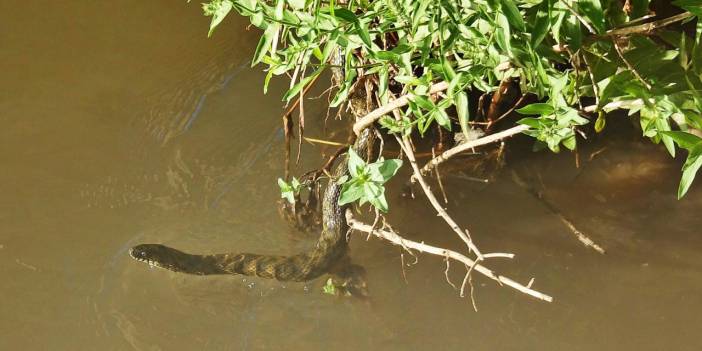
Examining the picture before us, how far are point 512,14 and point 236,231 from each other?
194cm

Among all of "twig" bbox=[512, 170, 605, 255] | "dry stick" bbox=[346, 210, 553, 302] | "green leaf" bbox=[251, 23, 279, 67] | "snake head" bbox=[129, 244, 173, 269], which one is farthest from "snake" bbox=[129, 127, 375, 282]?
"green leaf" bbox=[251, 23, 279, 67]

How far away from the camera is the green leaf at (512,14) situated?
1.51 meters

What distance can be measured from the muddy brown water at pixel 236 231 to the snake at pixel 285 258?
52 millimetres

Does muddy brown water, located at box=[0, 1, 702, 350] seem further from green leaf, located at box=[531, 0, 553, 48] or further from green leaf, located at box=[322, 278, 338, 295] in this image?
green leaf, located at box=[531, 0, 553, 48]

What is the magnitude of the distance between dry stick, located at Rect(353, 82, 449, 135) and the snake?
0.80 feet

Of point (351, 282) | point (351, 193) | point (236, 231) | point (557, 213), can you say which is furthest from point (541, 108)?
point (236, 231)

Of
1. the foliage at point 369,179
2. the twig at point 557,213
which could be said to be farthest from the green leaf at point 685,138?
the twig at point 557,213

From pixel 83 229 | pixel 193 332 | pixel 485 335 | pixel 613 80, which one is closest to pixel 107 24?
pixel 83 229

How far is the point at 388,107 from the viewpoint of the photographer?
226 centimetres

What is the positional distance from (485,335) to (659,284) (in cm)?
69

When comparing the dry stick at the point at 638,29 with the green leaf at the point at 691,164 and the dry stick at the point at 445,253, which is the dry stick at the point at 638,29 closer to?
the green leaf at the point at 691,164

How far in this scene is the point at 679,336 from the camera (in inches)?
107

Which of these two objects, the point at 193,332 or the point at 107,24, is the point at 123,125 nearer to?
the point at 107,24

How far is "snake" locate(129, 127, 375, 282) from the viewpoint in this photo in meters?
2.87
